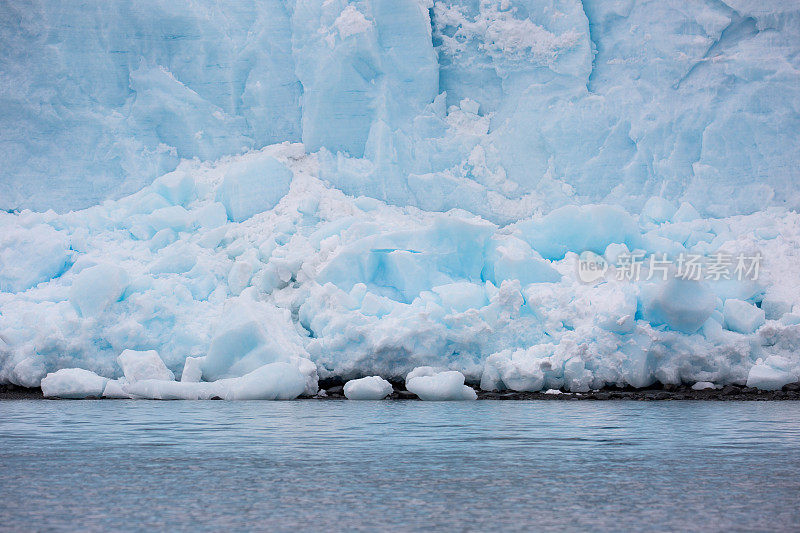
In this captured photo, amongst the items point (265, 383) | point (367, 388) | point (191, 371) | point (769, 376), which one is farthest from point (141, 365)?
point (769, 376)

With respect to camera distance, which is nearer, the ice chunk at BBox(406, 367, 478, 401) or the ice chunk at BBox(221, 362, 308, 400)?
the ice chunk at BBox(221, 362, 308, 400)

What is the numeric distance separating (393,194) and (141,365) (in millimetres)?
4378

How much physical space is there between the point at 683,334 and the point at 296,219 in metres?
5.02

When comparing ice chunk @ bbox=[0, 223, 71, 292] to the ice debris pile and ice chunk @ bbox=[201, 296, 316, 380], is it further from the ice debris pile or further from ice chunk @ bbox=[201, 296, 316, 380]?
ice chunk @ bbox=[201, 296, 316, 380]

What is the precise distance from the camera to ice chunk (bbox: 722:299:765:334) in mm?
9391

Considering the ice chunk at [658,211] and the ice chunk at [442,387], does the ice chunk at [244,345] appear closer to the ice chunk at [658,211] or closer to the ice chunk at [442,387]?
the ice chunk at [442,387]

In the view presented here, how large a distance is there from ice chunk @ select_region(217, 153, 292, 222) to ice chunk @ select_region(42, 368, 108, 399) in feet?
10.6

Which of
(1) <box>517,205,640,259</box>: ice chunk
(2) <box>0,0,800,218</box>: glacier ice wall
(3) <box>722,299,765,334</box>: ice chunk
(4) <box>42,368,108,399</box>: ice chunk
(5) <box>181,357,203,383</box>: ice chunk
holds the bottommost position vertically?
(4) <box>42,368,108,399</box>: ice chunk

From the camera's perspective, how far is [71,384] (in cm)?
898

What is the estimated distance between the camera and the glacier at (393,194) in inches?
367

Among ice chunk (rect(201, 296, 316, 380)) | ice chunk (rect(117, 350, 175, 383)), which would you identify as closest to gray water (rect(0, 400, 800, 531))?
ice chunk (rect(117, 350, 175, 383))

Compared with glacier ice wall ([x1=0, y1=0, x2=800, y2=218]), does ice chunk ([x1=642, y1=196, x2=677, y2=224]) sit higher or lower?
lower

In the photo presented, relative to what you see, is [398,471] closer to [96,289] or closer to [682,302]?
[682,302]

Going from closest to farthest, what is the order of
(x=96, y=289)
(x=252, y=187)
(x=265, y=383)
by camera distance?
(x=265, y=383), (x=96, y=289), (x=252, y=187)
